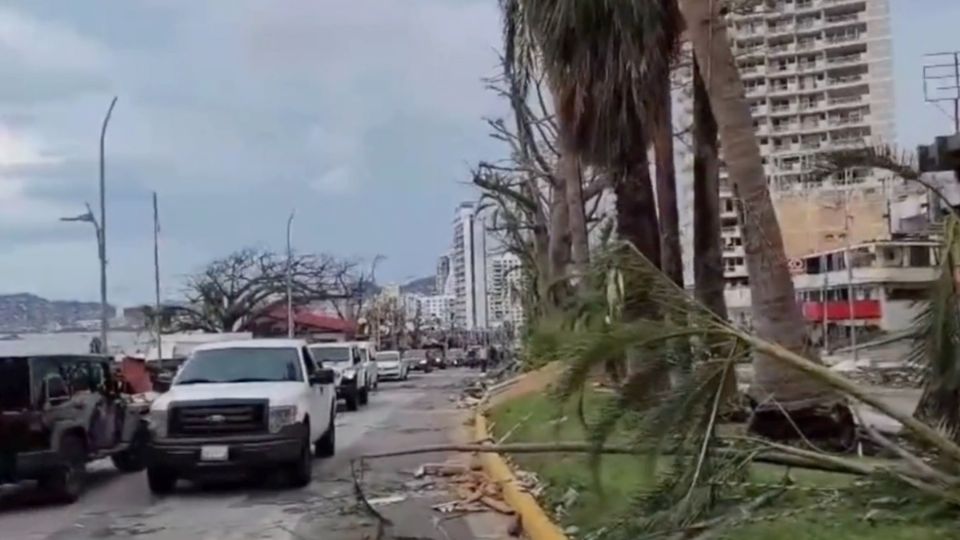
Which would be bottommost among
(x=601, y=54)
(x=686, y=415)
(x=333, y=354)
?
(x=333, y=354)

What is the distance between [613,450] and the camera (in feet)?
24.3

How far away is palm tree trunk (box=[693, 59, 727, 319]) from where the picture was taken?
16281 mm

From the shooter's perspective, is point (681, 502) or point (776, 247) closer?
point (681, 502)

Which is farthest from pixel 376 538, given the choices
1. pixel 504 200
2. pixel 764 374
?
pixel 504 200

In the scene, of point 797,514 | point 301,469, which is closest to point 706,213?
point 301,469

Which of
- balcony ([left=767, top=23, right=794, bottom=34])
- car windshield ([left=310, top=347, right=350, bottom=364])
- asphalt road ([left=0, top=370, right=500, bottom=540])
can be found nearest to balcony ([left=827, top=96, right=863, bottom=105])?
balcony ([left=767, top=23, right=794, bottom=34])

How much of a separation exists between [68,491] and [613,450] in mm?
10268

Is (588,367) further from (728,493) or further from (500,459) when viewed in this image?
(500,459)

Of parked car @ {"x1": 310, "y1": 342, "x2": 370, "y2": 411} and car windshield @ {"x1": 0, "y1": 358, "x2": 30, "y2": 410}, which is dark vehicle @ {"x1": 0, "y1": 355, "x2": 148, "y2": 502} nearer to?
car windshield @ {"x1": 0, "y1": 358, "x2": 30, "y2": 410}

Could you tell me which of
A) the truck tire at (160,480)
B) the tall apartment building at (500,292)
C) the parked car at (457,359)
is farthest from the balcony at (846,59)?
the truck tire at (160,480)

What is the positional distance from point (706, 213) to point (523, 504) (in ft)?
19.1

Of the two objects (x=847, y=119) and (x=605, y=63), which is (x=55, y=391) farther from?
(x=847, y=119)

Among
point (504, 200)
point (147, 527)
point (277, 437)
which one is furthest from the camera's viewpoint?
point (504, 200)

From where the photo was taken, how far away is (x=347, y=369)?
118ft
